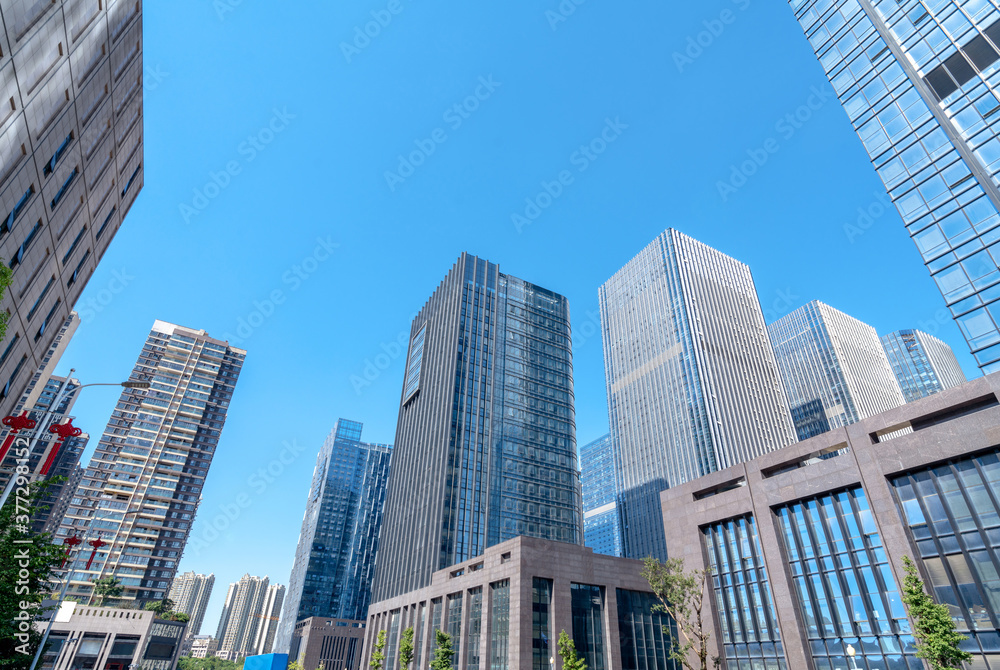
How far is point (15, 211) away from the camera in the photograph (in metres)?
27.2

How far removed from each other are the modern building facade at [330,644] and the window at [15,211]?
131 m

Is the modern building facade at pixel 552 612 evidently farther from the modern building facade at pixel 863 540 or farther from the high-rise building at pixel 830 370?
the high-rise building at pixel 830 370

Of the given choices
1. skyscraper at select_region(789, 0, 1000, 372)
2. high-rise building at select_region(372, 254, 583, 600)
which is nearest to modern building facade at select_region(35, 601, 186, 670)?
high-rise building at select_region(372, 254, 583, 600)

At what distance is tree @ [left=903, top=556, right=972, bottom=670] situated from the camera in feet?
81.1

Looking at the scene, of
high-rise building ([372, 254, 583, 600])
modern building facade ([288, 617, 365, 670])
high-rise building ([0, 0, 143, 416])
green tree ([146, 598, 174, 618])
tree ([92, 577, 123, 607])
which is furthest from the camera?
modern building facade ([288, 617, 365, 670])

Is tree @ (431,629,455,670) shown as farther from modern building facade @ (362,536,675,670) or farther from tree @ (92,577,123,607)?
tree @ (92,577,123,607)

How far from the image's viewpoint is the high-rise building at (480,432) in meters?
83.2

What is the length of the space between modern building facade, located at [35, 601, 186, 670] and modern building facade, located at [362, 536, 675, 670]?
67.5 m

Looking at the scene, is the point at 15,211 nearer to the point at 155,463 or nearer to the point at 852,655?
the point at 852,655

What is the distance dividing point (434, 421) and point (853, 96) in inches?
2980

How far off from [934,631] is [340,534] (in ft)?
576

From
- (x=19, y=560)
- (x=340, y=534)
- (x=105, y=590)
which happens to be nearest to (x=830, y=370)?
(x=340, y=534)

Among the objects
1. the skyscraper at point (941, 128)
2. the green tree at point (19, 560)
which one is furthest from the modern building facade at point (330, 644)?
the skyscraper at point (941, 128)

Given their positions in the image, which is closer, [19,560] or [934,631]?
[19,560]
